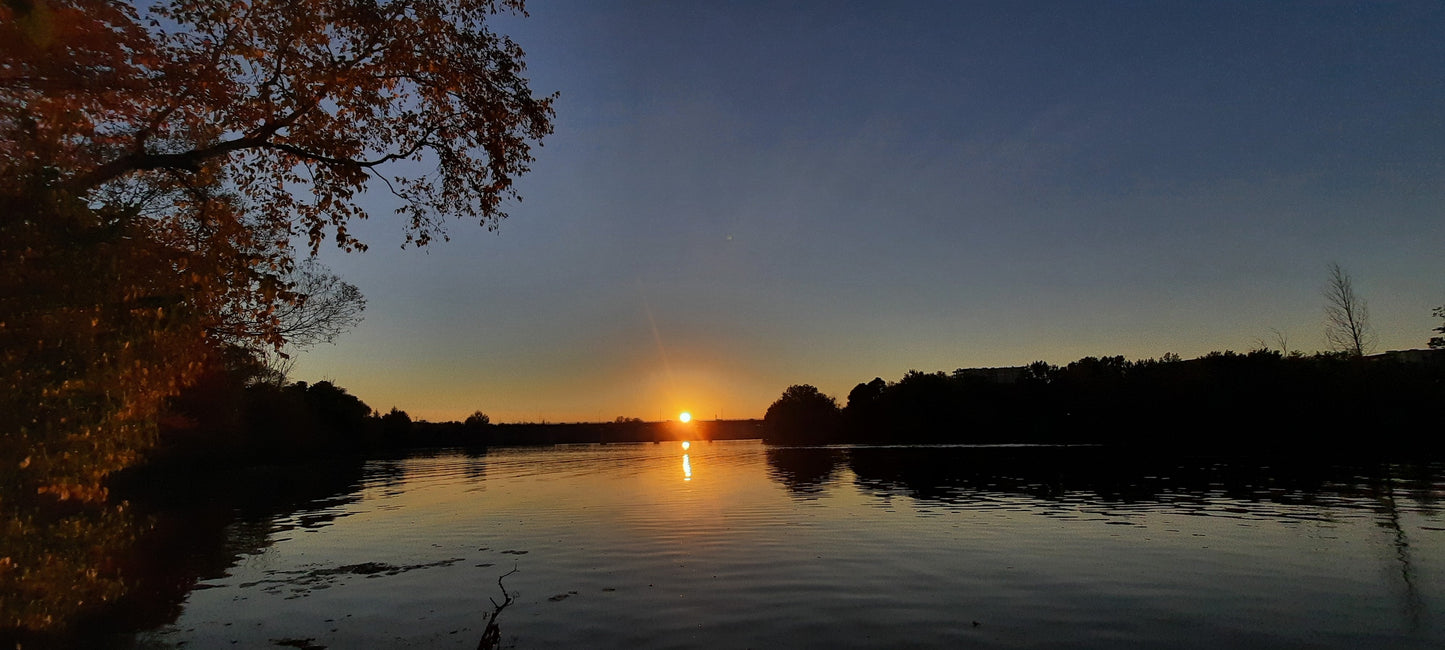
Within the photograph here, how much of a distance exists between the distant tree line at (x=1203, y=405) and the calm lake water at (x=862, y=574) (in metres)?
74.0

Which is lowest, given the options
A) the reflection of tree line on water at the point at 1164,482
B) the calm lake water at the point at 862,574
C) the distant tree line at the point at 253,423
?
the reflection of tree line on water at the point at 1164,482

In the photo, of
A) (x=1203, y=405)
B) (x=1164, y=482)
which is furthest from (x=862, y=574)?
(x=1203, y=405)

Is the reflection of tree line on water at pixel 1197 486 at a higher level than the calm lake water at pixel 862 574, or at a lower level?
lower

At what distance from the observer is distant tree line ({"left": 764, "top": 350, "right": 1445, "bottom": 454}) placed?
9869cm

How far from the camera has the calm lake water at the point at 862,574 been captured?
14031mm

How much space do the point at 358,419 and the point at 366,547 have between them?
155889 millimetres

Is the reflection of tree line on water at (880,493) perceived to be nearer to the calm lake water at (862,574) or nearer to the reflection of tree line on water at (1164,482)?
the reflection of tree line on water at (1164,482)

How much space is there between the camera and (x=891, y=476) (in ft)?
198

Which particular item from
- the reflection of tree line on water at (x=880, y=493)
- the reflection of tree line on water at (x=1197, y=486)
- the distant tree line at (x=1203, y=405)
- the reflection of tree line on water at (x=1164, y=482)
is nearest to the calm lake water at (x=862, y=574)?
the reflection of tree line on water at (x=1197, y=486)

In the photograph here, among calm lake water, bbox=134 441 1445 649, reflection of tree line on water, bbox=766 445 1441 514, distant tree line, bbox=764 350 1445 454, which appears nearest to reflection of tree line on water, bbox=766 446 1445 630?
reflection of tree line on water, bbox=766 445 1441 514

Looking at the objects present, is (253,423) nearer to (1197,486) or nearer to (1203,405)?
(1197,486)

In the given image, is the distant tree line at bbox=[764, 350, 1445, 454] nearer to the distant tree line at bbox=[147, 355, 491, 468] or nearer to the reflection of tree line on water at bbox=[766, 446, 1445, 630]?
the reflection of tree line on water at bbox=[766, 446, 1445, 630]

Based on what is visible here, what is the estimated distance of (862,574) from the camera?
19.4 metres

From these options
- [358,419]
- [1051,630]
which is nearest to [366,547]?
[1051,630]
